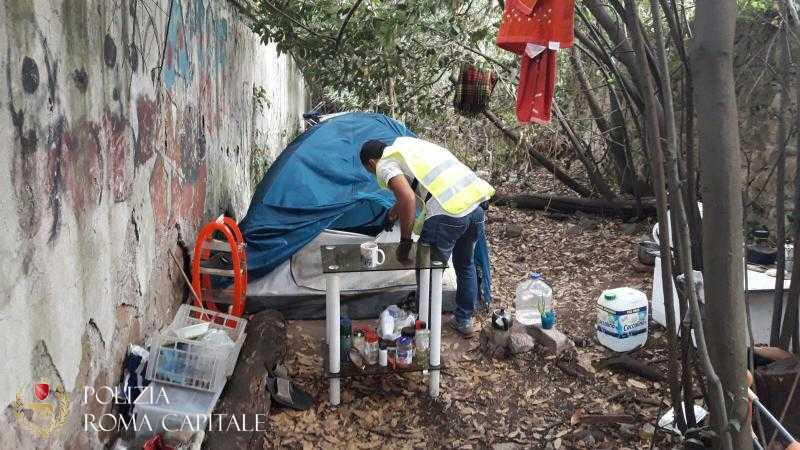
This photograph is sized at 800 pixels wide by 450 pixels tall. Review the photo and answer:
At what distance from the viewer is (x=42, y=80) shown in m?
2.27

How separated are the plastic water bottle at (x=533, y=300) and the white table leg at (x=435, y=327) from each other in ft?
3.81

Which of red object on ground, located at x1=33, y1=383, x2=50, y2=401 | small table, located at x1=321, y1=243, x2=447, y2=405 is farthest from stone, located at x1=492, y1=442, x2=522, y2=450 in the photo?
red object on ground, located at x1=33, y1=383, x2=50, y2=401

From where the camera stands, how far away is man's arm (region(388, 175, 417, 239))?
13.5 ft

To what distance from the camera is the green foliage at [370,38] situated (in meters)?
5.12

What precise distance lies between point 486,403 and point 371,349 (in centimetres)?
79

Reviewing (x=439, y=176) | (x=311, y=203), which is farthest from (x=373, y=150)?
(x=311, y=203)

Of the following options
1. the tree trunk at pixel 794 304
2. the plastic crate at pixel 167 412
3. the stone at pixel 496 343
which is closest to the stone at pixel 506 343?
the stone at pixel 496 343

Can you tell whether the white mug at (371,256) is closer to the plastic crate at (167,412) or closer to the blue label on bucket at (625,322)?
the plastic crate at (167,412)

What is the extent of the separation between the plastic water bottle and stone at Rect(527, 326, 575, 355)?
24cm

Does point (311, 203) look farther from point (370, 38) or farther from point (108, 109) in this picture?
point (108, 109)

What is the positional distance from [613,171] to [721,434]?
676cm

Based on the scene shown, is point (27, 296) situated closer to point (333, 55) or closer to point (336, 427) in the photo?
point (336, 427)

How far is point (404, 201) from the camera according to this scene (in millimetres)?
4117

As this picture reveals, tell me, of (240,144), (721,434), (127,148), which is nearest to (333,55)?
(240,144)
